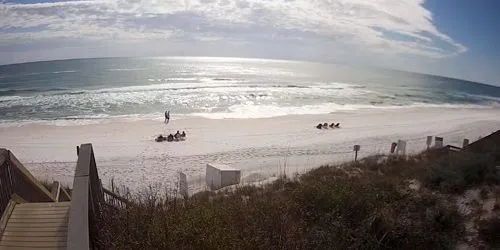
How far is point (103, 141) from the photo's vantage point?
24391 mm

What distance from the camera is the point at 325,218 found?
7098 mm

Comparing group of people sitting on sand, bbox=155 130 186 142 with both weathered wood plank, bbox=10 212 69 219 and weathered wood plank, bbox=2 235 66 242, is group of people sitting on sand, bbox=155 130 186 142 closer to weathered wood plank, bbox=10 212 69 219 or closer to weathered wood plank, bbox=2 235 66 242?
weathered wood plank, bbox=10 212 69 219

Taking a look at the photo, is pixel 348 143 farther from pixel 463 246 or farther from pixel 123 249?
pixel 123 249

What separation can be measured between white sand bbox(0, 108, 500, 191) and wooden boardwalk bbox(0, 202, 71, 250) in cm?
857

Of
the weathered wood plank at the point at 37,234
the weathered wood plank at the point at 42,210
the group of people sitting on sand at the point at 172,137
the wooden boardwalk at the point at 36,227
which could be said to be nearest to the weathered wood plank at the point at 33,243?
the wooden boardwalk at the point at 36,227

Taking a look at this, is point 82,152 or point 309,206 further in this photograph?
point 309,206

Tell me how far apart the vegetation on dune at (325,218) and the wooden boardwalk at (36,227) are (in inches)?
22.6

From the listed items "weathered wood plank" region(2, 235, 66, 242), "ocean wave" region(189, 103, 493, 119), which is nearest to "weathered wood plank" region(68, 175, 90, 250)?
"weathered wood plank" region(2, 235, 66, 242)

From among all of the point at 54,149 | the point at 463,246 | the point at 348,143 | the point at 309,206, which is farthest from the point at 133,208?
the point at 348,143

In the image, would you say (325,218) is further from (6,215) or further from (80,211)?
(6,215)

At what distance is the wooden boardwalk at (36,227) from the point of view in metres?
5.23

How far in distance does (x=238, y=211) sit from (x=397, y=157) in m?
8.83

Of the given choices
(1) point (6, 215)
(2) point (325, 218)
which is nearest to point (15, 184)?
(1) point (6, 215)

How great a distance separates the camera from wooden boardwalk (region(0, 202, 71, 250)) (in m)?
5.23
